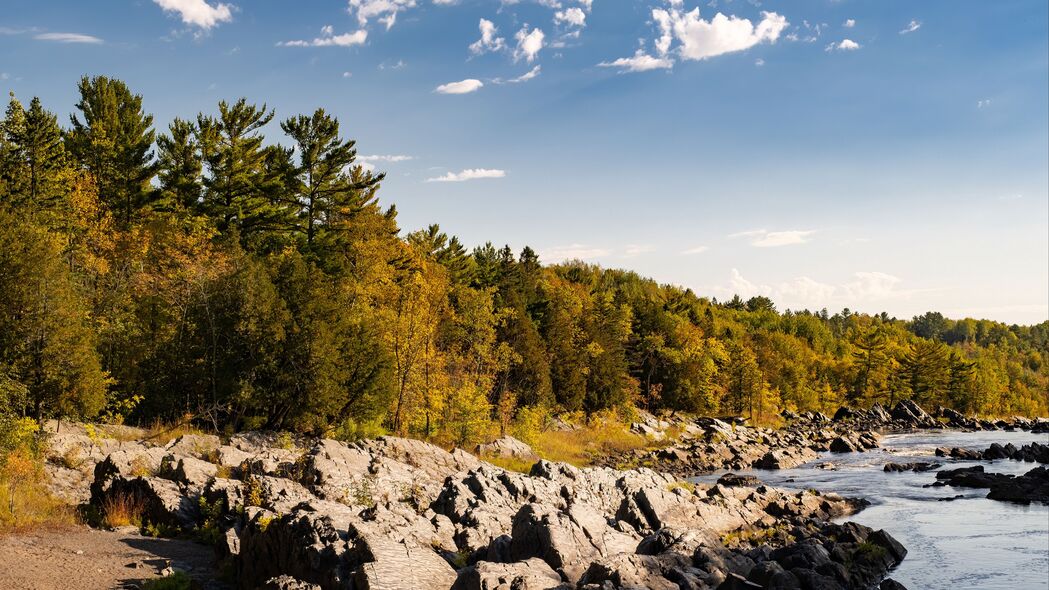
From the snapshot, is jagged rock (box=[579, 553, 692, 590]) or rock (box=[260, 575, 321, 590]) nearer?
rock (box=[260, 575, 321, 590])

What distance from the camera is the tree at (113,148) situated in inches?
2031

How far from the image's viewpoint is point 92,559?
17.6m

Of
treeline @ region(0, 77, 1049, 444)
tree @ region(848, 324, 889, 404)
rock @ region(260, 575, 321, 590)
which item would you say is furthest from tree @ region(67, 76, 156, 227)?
tree @ region(848, 324, 889, 404)

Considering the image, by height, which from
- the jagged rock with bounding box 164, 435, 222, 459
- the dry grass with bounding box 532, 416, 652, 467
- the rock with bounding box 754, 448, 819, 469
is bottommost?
the rock with bounding box 754, 448, 819, 469

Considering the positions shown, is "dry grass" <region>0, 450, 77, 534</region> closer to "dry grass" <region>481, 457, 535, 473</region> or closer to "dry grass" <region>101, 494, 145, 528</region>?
"dry grass" <region>101, 494, 145, 528</region>

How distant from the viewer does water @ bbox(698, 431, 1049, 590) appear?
23906mm

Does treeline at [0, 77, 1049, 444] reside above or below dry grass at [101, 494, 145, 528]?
above

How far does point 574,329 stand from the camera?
246 feet

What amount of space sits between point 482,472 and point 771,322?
151m

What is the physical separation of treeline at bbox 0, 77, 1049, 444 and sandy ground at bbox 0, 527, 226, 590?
5.76 meters

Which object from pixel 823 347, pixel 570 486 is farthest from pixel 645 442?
pixel 823 347

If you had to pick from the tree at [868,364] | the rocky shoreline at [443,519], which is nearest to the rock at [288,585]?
the rocky shoreline at [443,519]

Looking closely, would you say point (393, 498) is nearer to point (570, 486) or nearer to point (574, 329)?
point (570, 486)

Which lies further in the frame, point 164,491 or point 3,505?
point 164,491
